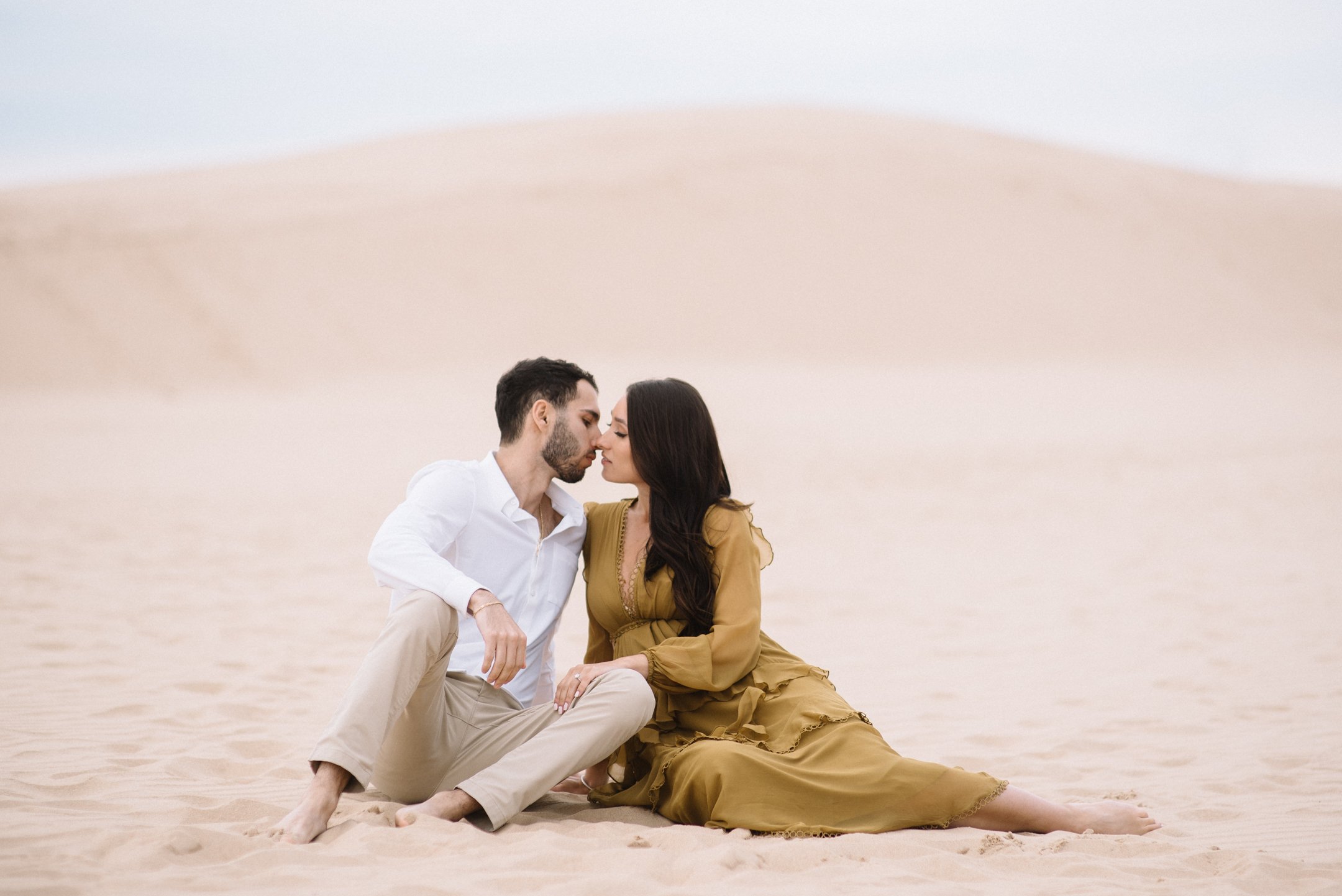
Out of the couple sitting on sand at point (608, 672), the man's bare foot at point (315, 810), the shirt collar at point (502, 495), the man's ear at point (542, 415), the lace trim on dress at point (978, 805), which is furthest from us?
the man's ear at point (542, 415)

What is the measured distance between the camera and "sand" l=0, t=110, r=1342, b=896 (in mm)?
3652

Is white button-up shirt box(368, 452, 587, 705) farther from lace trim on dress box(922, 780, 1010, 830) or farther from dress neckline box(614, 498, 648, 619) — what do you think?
lace trim on dress box(922, 780, 1010, 830)

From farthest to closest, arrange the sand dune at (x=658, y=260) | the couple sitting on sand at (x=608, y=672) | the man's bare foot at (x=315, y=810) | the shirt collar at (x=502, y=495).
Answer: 1. the sand dune at (x=658, y=260)
2. the shirt collar at (x=502, y=495)
3. the couple sitting on sand at (x=608, y=672)
4. the man's bare foot at (x=315, y=810)

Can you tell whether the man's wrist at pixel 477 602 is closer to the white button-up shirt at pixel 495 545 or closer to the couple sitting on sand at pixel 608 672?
the couple sitting on sand at pixel 608 672

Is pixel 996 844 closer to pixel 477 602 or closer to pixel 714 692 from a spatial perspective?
pixel 714 692

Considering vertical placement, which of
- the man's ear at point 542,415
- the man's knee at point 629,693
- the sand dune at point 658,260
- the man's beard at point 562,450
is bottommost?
the man's knee at point 629,693

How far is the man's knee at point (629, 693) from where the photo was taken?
3607 millimetres

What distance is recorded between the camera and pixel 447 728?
3814 mm

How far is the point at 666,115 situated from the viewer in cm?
4091

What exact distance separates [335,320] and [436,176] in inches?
369

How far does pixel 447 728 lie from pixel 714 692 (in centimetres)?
86

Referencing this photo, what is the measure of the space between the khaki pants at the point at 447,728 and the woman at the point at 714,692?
14 centimetres

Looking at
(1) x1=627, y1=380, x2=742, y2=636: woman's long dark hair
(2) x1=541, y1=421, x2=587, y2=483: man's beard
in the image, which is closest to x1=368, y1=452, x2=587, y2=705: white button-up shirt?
(2) x1=541, y1=421, x2=587, y2=483: man's beard

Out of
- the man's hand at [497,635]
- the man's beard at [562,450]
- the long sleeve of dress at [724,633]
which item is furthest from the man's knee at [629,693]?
the man's beard at [562,450]
